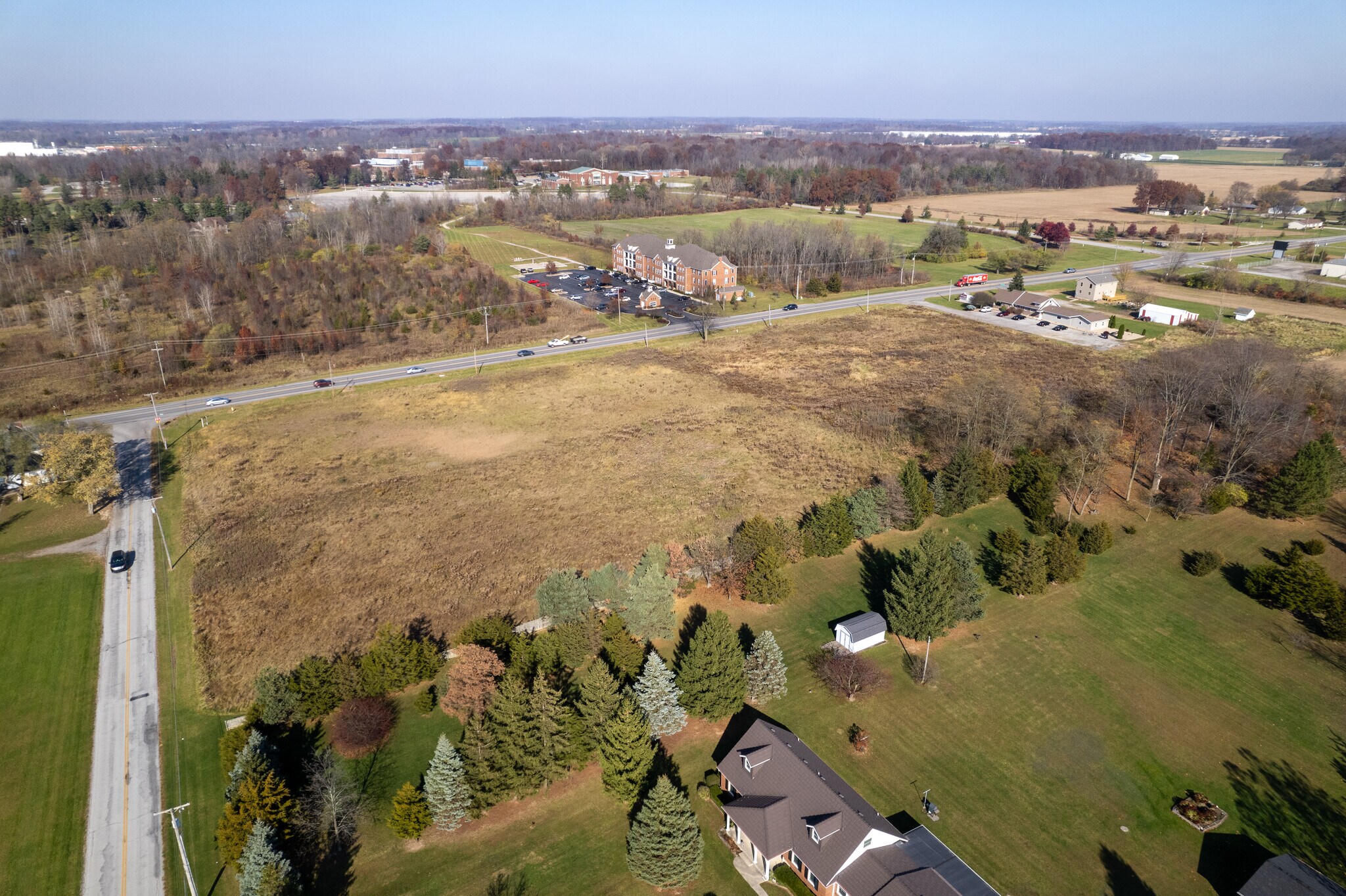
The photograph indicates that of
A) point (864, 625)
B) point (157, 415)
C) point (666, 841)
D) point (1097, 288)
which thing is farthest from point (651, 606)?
point (1097, 288)

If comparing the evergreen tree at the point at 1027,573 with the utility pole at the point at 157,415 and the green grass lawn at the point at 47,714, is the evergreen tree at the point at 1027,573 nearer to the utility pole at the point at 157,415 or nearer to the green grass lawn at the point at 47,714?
the green grass lawn at the point at 47,714

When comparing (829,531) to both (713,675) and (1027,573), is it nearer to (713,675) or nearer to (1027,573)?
(1027,573)

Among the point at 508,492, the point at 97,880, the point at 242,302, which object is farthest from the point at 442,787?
the point at 242,302

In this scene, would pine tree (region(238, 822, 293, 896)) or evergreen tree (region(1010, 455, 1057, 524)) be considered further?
evergreen tree (region(1010, 455, 1057, 524))

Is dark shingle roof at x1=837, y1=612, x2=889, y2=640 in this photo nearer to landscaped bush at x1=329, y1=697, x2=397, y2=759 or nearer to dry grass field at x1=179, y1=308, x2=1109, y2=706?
dry grass field at x1=179, y1=308, x2=1109, y2=706

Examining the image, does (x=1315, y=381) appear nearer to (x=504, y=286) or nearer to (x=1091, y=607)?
(x=1091, y=607)

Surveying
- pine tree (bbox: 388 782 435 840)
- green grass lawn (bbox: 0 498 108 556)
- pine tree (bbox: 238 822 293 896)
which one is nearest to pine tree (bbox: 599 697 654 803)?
pine tree (bbox: 388 782 435 840)

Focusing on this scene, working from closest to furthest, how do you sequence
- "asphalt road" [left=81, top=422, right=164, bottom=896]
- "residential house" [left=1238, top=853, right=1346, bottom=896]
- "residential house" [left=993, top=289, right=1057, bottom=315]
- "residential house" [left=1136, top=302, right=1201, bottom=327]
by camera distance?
"residential house" [left=1238, top=853, right=1346, bottom=896] → "asphalt road" [left=81, top=422, right=164, bottom=896] → "residential house" [left=1136, top=302, right=1201, bottom=327] → "residential house" [left=993, top=289, right=1057, bottom=315]
